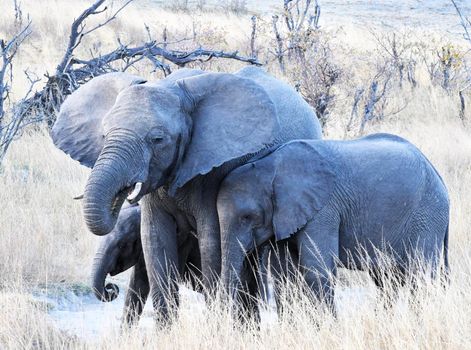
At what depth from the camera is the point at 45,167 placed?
32.4 feet

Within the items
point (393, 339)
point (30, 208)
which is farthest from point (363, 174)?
point (30, 208)

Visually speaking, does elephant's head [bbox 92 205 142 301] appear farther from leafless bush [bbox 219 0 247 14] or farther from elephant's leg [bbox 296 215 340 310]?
leafless bush [bbox 219 0 247 14]

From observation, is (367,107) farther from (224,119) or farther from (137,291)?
(224,119)

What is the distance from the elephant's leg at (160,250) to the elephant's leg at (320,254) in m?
0.68

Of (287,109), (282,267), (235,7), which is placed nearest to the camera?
(282,267)

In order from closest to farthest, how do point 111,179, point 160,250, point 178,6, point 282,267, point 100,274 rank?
point 111,179 < point 160,250 < point 282,267 < point 100,274 < point 178,6

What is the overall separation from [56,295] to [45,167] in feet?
10.7

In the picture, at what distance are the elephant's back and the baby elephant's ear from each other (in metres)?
0.50

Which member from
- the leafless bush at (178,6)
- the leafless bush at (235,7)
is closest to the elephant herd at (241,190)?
the leafless bush at (178,6)

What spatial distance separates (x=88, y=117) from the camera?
17.1ft

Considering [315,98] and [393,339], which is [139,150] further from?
[315,98]

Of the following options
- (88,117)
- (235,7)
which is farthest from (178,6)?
(88,117)

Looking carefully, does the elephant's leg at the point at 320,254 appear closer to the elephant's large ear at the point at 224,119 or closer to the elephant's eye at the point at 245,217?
the elephant's eye at the point at 245,217

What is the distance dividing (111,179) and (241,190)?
3.04 ft
